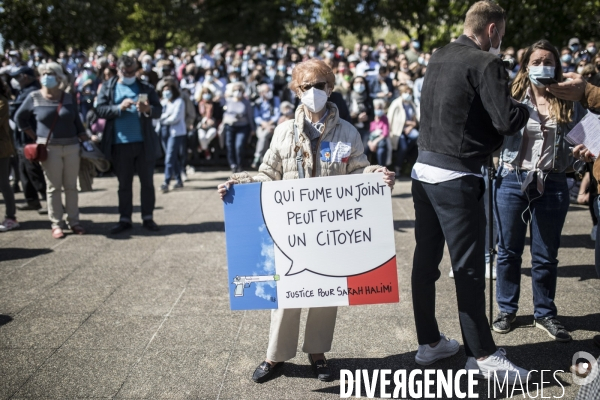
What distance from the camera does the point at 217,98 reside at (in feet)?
44.4

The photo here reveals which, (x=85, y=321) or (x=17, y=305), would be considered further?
(x=17, y=305)

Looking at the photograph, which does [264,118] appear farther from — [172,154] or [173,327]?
[173,327]

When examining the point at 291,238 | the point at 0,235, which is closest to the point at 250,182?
the point at 291,238

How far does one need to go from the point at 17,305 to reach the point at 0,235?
2.92 metres

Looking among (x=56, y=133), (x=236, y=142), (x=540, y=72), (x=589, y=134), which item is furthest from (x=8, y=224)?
(x=589, y=134)

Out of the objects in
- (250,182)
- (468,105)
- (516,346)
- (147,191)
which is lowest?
(516,346)

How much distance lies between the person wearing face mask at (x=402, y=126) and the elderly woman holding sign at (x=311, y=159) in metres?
8.42

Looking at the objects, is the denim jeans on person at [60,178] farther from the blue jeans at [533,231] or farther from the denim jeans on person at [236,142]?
the blue jeans at [533,231]

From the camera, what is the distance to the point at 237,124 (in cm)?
1244

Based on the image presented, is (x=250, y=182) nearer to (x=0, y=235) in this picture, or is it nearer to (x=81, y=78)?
(x=0, y=235)

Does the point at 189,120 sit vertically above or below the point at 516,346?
above

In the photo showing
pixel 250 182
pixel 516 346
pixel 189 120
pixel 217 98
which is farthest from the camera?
pixel 217 98

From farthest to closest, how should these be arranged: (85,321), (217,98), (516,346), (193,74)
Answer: (193,74)
(217,98)
(85,321)
(516,346)

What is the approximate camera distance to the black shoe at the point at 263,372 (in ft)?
13.1
